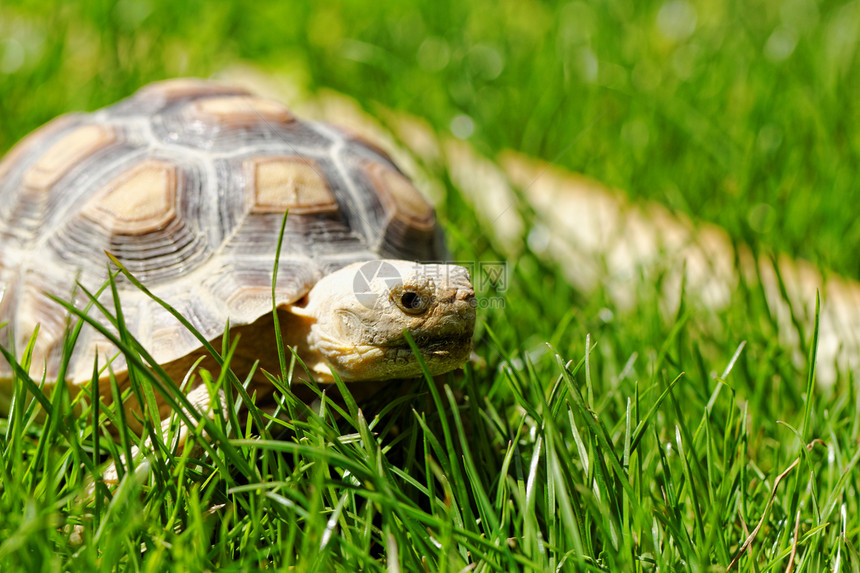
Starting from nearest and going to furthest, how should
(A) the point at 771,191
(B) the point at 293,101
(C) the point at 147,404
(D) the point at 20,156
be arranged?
(C) the point at 147,404, (D) the point at 20,156, (A) the point at 771,191, (B) the point at 293,101

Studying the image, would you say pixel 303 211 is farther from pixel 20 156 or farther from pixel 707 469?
pixel 707 469

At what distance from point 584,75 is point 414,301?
8.79 ft

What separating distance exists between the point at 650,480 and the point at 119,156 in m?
1.52

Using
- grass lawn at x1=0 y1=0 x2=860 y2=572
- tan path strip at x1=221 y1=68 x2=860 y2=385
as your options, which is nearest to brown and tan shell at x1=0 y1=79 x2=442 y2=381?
grass lawn at x1=0 y1=0 x2=860 y2=572

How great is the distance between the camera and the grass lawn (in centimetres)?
129

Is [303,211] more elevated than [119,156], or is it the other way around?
[119,156]

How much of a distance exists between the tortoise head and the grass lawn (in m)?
0.12

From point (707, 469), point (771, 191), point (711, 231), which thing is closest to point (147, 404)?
point (707, 469)

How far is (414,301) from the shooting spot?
1.51 metres

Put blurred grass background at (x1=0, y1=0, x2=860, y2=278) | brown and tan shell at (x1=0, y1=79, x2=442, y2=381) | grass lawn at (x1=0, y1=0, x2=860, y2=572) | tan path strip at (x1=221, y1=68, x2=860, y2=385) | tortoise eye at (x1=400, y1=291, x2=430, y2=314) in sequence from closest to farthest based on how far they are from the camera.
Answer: grass lawn at (x1=0, y1=0, x2=860, y2=572)
tortoise eye at (x1=400, y1=291, x2=430, y2=314)
brown and tan shell at (x1=0, y1=79, x2=442, y2=381)
tan path strip at (x1=221, y1=68, x2=860, y2=385)
blurred grass background at (x1=0, y1=0, x2=860, y2=278)

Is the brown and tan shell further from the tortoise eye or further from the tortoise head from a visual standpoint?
the tortoise eye

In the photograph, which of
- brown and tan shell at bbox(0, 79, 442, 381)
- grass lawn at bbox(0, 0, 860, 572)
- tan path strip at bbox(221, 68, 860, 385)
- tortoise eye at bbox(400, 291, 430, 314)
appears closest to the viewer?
grass lawn at bbox(0, 0, 860, 572)

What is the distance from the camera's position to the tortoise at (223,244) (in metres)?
1.56

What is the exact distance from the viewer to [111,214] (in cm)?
181
